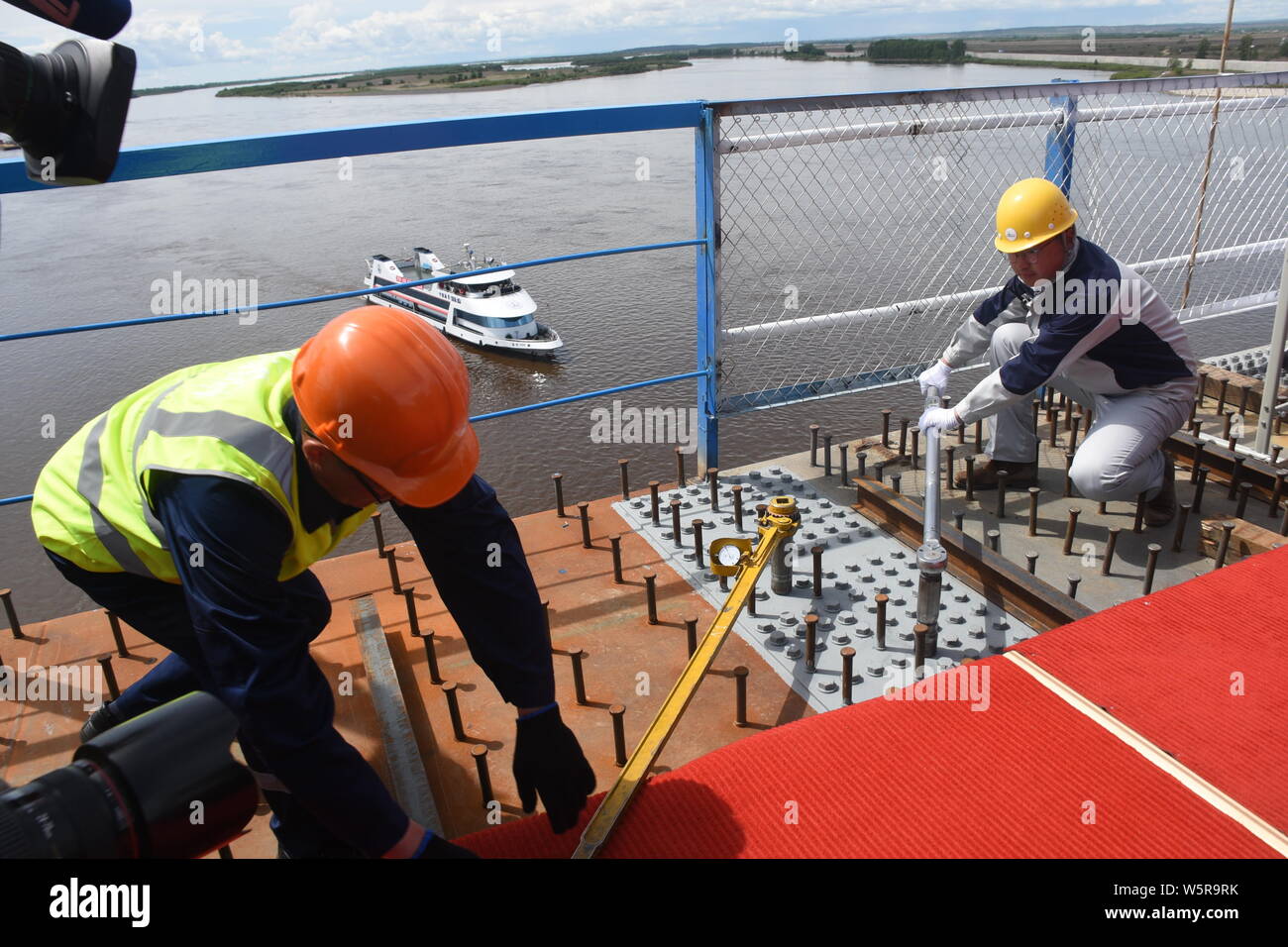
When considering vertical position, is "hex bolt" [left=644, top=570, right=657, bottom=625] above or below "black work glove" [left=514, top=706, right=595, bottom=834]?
below

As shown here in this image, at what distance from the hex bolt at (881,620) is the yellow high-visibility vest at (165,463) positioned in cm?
179

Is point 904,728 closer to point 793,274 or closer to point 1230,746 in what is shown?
point 1230,746

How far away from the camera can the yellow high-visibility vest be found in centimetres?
200

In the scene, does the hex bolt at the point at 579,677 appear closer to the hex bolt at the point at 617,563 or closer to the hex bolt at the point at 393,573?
the hex bolt at the point at 617,563

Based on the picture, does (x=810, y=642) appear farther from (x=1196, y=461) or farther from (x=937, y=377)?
(x=1196, y=461)

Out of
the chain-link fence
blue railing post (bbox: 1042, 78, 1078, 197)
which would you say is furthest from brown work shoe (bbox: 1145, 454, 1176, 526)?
blue railing post (bbox: 1042, 78, 1078, 197)

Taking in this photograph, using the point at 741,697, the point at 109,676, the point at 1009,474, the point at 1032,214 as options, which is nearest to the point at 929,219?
the point at 1009,474

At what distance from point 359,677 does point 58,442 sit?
8405 millimetres

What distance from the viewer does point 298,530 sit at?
215 cm

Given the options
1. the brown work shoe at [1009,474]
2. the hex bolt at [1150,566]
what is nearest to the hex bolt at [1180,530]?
the hex bolt at [1150,566]

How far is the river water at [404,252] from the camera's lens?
30.2 feet

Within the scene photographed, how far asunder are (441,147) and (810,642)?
241 centimetres

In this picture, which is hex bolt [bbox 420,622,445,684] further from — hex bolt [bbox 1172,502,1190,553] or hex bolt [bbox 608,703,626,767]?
hex bolt [bbox 1172,502,1190,553]

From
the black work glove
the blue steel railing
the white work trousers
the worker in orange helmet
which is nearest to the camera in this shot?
the worker in orange helmet
